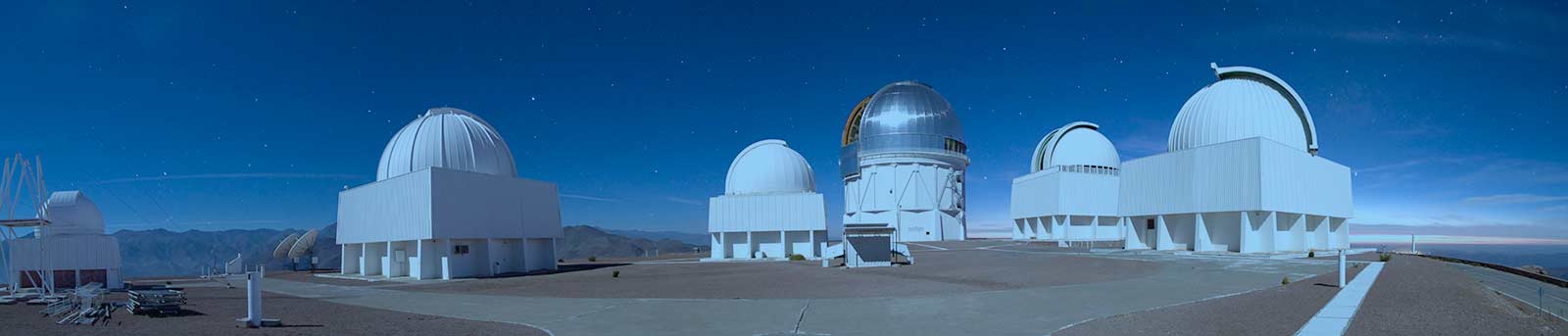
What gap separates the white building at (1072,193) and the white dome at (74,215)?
48.8 metres

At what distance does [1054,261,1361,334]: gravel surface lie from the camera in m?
8.65

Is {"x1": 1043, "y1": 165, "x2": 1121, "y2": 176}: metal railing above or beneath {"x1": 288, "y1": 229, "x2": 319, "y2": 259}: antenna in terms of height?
above

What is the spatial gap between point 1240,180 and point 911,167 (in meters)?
25.6

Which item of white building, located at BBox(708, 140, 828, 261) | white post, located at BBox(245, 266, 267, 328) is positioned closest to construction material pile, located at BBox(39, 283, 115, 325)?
white post, located at BBox(245, 266, 267, 328)

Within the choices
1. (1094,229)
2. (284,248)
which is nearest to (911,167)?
(1094,229)

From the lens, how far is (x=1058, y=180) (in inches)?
1984

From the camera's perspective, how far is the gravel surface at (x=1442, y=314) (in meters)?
8.02

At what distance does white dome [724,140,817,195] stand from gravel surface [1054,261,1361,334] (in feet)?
107

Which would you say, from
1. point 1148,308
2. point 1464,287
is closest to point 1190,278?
point 1464,287

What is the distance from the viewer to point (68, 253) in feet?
86.0

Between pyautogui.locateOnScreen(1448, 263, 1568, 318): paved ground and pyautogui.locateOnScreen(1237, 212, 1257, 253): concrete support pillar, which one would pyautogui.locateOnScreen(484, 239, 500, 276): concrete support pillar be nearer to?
pyautogui.locateOnScreen(1448, 263, 1568, 318): paved ground

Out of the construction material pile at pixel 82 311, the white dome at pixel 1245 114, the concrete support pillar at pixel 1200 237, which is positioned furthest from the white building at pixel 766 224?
the construction material pile at pixel 82 311

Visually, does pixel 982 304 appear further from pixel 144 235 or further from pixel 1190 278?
pixel 144 235

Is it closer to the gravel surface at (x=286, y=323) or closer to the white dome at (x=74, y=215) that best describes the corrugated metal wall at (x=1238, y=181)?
the gravel surface at (x=286, y=323)
